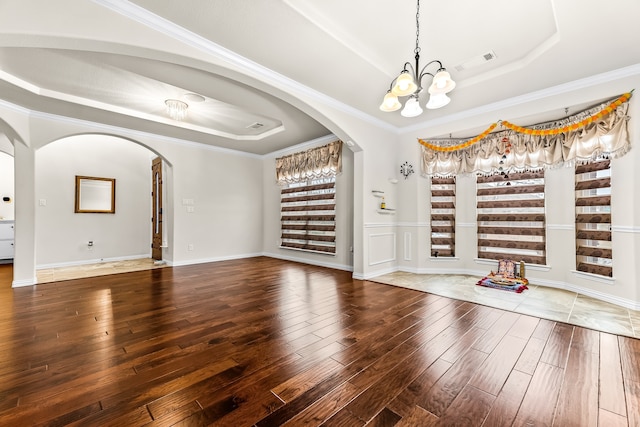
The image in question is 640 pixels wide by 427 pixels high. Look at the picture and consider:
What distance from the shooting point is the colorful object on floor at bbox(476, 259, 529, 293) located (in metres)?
3.88

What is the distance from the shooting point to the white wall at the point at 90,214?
569cm

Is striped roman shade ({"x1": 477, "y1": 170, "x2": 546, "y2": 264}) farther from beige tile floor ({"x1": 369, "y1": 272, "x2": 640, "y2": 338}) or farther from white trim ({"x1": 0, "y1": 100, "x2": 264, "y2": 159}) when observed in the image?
white trim ({"x1": 0, "y1": 100, "x2": 264, "y2": 159})

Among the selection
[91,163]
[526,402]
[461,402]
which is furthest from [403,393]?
[91,163]

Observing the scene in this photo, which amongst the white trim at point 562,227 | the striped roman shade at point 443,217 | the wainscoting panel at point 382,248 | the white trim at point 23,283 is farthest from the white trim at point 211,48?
the white trim at point 23,283

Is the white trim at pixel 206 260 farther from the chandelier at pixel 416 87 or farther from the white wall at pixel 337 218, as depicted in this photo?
the chandelier at pixel 416 87

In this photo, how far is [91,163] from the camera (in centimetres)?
627

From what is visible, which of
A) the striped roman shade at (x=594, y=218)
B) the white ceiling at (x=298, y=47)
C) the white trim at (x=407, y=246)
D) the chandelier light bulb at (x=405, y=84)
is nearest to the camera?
the white ceiling at (x=298, y=47)

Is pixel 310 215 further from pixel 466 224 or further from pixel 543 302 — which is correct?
pixel 543 302

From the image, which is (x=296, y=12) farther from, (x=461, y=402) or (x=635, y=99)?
(x=635, y=99)

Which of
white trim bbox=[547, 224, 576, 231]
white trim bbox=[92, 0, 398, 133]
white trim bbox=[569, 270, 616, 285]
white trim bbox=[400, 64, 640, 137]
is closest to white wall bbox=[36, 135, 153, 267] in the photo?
white trim bbox=[92, 0, 398, 133]

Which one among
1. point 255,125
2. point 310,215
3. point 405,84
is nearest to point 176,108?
point 255,125

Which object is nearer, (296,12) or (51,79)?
(296,12)

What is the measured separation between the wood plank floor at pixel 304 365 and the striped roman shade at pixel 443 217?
1.86m

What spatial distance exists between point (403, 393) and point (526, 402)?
677mm
